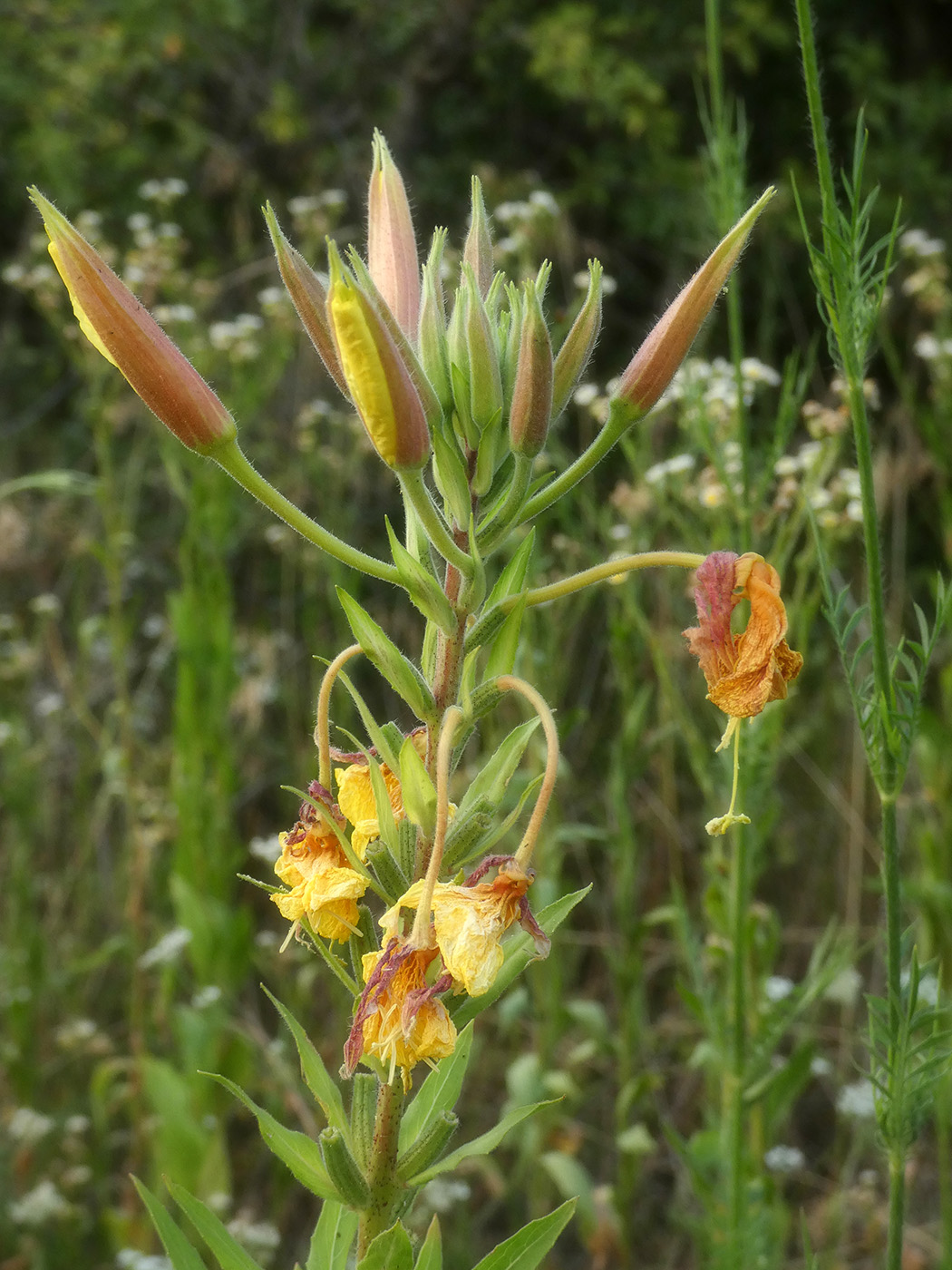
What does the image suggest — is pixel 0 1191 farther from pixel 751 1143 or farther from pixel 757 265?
pixel 757 265

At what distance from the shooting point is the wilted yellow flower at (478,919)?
0.93 m

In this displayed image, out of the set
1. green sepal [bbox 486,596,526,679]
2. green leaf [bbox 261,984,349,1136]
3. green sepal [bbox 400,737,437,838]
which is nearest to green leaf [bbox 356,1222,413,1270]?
green leaf [bbox 261,984,349,1136]

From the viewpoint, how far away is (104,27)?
20.6 ft

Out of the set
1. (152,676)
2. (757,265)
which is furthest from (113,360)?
(757,265)

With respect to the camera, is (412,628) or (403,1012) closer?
(403,1012)

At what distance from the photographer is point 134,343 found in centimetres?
103

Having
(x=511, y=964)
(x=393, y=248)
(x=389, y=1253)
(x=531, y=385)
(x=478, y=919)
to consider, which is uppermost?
(x=393, y=248)

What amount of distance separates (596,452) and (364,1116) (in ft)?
2.24

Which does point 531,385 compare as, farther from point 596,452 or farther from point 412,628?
point 412,628

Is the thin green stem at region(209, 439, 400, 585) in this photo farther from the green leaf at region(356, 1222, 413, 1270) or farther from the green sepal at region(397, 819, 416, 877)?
the green leaf at region(356, 1222, 413, 1270)

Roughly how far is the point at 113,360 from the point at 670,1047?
3.28 metres

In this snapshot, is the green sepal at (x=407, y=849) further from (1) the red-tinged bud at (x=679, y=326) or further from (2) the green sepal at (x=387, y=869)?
(1) the red-tinged bud at (x=679, y=326)

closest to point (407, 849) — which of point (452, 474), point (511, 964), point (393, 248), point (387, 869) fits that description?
point (387, 869)

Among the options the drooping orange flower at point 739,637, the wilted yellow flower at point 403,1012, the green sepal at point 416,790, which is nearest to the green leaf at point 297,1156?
the wilted yellow flower at point 403,1012
